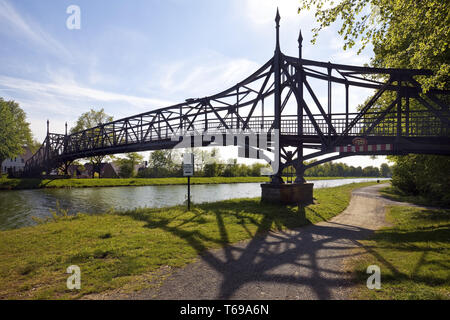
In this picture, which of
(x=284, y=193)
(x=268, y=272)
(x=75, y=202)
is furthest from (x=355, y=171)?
(x=268, y=272)

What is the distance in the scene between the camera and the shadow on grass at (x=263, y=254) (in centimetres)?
443

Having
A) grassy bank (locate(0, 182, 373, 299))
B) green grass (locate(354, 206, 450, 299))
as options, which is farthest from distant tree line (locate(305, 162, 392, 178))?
grassy bank (locate(0, 182, 373, 299))

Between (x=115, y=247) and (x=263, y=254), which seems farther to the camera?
(x=115, y=247)

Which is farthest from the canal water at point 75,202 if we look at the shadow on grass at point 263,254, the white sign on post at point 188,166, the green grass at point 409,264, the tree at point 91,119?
the tree at point 91,119

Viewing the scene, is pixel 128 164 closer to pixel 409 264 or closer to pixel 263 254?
pixel 263 254

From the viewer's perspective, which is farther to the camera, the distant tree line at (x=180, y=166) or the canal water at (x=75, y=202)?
the distant tree line at (x=180, y=166)

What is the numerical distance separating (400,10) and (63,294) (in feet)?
46.2

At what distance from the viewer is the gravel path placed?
4.17m

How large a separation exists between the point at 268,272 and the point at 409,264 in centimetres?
331

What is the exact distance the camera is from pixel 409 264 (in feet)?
17.1

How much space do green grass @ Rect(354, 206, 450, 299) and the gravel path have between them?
0.51 m

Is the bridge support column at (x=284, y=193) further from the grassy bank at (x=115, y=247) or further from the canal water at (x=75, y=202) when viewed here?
the canal water at (x=75, y=202)
